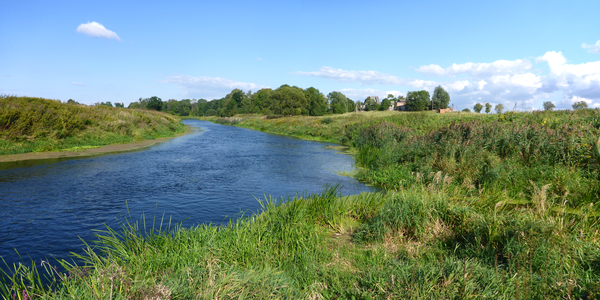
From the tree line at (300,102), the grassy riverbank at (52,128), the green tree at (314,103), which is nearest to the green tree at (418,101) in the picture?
the tree line at (300,102)

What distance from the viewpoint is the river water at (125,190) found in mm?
7387

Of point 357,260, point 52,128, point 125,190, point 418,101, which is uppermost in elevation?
point 418,101

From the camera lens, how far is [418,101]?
85.2m

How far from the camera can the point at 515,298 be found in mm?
3852

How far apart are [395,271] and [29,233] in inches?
314

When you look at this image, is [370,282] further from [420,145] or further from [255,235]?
[420,145]

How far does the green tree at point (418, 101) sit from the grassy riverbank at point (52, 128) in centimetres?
7263

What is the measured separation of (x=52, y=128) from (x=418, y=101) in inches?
3173

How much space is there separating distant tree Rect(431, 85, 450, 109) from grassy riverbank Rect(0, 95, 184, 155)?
74.0 metres

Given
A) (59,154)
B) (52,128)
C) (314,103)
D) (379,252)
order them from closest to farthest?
(379,252) < (59,154) < (52,128) < (314,103)

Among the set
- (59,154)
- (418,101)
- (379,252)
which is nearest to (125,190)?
(379,252)

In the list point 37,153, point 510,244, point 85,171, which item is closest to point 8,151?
point 37,153

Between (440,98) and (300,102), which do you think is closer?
(440,98)

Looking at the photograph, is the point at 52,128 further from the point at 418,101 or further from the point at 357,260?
the point at 418,101
